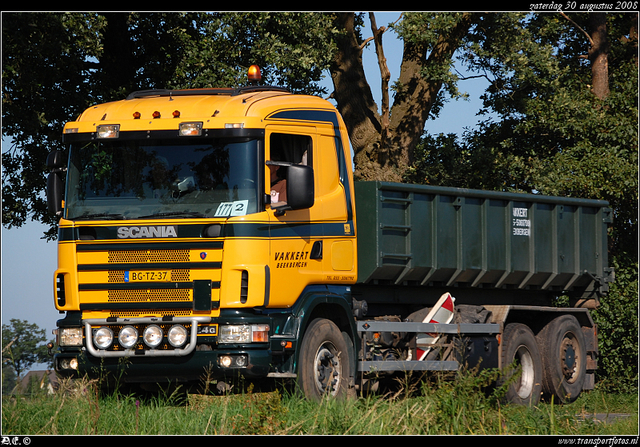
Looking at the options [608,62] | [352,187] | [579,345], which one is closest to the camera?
[352,187]

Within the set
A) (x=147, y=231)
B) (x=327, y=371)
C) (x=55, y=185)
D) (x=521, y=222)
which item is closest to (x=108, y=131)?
(x=55, y=185)

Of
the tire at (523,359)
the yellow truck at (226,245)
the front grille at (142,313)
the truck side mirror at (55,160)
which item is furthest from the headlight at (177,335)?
the tire at (523,359)

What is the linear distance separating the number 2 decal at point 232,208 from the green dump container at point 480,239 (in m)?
2.03

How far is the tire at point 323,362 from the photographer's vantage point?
904 centimetres

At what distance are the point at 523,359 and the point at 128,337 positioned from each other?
237 inches

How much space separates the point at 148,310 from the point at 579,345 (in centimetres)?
738

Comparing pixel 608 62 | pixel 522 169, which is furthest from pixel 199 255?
pixel 608 62

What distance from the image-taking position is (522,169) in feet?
63.0

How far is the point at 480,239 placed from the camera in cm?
1181

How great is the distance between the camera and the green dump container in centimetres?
1034

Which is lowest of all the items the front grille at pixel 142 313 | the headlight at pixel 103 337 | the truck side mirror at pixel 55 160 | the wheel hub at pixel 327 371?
the wheel hub at pixel 327 371

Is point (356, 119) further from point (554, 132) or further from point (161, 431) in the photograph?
point (161, 431)

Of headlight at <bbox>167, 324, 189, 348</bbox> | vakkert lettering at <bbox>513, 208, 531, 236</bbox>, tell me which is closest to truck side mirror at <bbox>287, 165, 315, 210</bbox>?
headlight at <bbox>167, 324, 189, 348</bbox>

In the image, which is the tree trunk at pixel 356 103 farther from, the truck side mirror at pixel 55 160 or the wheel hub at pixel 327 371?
the truck side mirror at pixel 55 160
